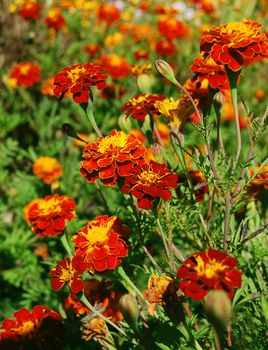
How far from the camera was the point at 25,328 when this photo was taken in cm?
97

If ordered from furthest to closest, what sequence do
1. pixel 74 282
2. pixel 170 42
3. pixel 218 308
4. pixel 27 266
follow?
pixel 170 42
pixel 27 266
pixel 74 282
pixel 218 308

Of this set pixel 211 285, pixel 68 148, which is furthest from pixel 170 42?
pixel 211 285

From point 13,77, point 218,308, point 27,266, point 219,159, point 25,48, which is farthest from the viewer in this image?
point 25,48

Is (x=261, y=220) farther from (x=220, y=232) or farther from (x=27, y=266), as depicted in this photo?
(x=27, y=266)

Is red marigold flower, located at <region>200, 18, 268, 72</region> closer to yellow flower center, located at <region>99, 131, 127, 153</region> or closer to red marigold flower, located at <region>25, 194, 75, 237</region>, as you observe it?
yellow flower center, located at <region>99, 131, 127, 153</region>

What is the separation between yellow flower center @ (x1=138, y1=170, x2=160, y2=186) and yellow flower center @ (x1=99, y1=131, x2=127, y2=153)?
92 millimetres

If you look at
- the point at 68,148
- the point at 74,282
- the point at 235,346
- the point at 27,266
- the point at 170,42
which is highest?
the point at 170,42

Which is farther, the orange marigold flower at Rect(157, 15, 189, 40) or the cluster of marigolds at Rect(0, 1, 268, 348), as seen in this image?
the orange marigold flower at Rect(157, 15, 189, 40)

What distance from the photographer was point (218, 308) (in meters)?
0.61

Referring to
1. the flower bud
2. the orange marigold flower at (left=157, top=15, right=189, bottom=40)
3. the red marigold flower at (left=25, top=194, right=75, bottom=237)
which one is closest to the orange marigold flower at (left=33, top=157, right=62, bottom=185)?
the red marigold flower at (left=25, top=194, right=75, bottom=237)

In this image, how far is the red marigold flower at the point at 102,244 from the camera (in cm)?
89

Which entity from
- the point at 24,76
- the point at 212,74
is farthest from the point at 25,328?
the point at 24,76

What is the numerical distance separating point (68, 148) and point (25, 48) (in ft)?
4.23

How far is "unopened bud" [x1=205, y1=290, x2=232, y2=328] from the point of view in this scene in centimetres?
61
